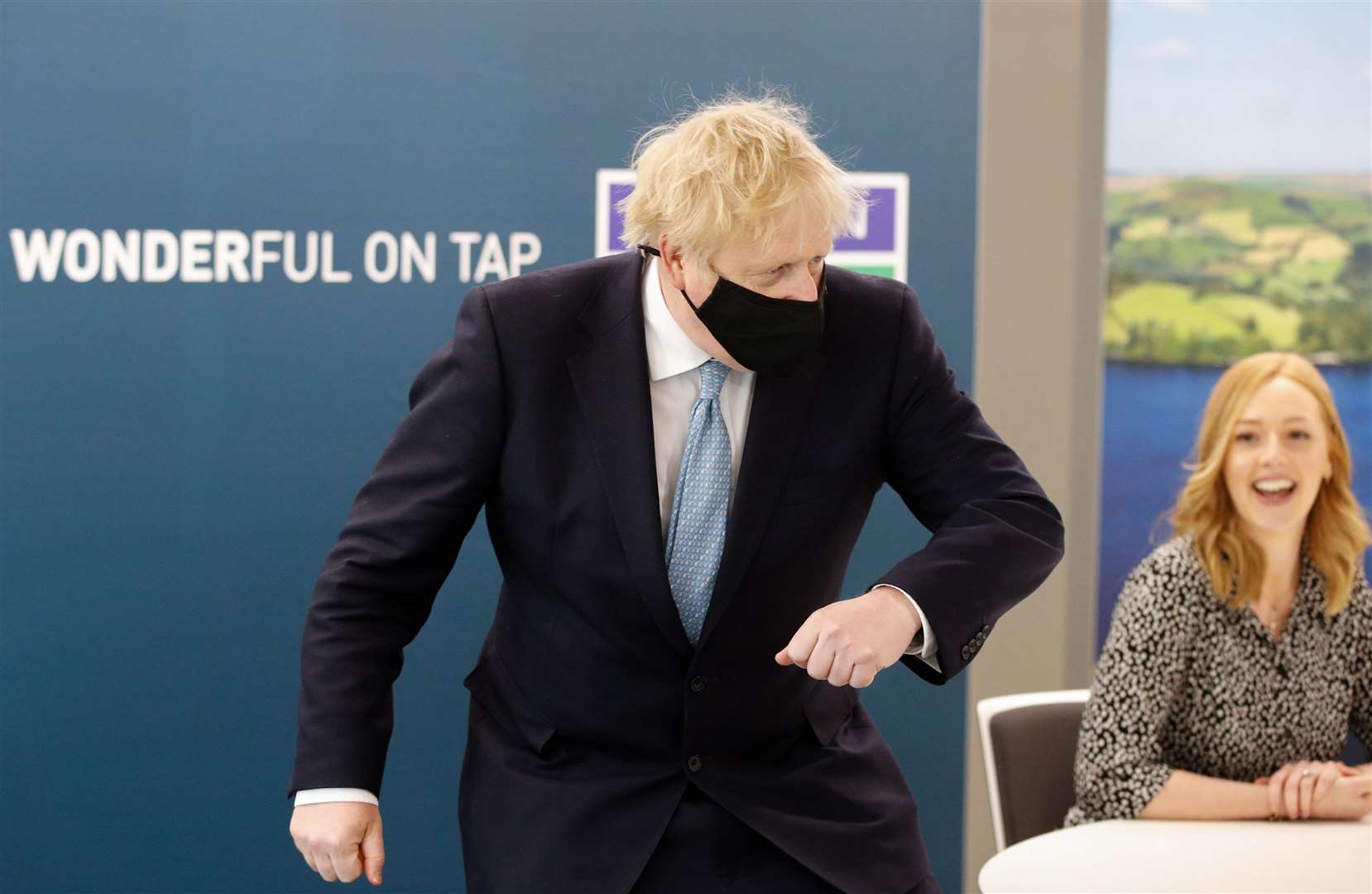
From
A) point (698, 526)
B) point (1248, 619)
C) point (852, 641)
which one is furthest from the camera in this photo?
point (1248, 619)

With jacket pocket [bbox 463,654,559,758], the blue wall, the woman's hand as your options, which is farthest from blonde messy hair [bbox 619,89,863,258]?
the blue wall

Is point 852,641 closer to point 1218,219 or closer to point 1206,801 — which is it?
point 1206,801

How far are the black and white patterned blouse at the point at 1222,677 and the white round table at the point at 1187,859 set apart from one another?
0.34 metres

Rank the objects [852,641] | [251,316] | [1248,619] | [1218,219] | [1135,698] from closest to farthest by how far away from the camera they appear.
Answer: [852,641] < [1135,698] < [1248,619] < [251,316] < [1218,219]

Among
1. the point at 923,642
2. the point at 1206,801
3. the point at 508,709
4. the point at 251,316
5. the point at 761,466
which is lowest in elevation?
the point at 1206,801

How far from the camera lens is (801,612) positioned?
1914mm

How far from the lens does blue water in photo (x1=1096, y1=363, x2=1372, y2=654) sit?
3.64 m

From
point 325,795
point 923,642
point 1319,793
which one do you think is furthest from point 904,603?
point 1319,793

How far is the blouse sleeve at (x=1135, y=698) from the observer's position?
249 centimetres

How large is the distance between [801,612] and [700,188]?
583mm

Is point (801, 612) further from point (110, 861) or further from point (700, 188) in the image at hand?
point (110, 861)

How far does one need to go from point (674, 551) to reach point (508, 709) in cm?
33

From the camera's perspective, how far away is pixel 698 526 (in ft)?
6.06

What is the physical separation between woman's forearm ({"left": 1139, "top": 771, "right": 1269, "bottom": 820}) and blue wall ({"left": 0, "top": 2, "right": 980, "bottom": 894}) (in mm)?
1226
